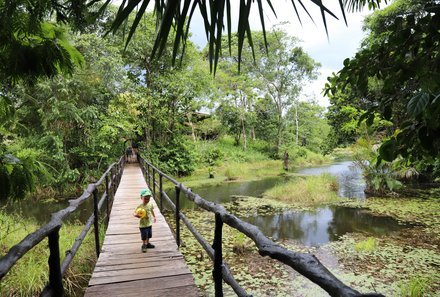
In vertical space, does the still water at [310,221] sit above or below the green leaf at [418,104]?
below

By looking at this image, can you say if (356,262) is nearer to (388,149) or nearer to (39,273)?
(388,149)

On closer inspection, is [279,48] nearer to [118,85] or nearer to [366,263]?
[118,85]

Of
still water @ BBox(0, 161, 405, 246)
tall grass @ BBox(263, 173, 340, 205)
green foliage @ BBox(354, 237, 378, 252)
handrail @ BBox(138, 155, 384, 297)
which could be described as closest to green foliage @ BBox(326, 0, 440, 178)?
handrail @ BBox(138, 155, 384, 297)

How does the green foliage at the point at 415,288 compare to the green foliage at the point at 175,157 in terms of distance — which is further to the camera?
the green foliage at the point at 175,157

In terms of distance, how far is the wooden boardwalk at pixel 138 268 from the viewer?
2492 mm

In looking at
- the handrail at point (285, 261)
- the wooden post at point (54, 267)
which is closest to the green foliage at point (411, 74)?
the handrail at point (285, 261)

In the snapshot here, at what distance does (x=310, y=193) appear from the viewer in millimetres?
11227

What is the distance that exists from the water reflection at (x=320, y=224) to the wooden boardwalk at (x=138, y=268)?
152 inches

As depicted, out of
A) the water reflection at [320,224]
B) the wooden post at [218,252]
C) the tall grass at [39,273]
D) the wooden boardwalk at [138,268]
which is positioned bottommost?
the water reflection at [320,224]

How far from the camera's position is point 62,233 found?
6461 millimetres

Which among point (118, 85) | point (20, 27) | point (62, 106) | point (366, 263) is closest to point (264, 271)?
point (366, 263)

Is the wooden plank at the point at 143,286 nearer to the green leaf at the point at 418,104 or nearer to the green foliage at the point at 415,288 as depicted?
the green leaf at the point at 418,104

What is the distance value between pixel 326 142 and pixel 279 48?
30.9 ft

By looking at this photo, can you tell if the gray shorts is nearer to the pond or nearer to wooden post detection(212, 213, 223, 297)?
wooden post detection(212, 213, 223, 297)
